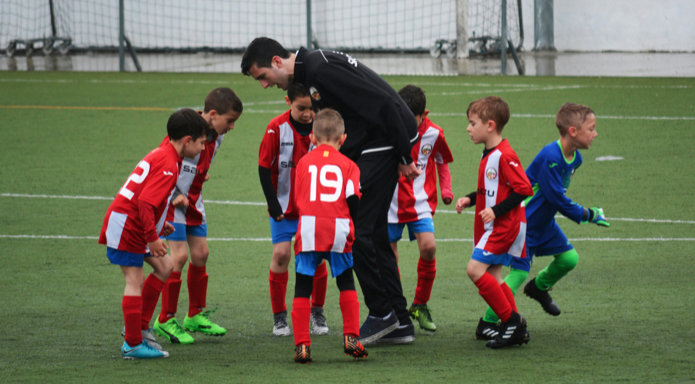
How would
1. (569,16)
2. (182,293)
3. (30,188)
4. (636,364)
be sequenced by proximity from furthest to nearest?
1. (569,16)
2. (30,188)
3. (182,293)
4. (636,364)

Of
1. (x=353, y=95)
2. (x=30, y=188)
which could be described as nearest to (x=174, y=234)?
(x=353, y=95)

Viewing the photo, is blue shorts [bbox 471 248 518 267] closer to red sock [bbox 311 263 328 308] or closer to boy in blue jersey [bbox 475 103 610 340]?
boy in blue jersey [bbox 475 103 610 340]

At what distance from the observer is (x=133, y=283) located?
3934 millimetres

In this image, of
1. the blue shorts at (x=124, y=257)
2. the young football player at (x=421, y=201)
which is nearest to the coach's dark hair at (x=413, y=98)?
the young football player at (x=421, y=201)

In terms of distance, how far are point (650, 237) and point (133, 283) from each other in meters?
4.19

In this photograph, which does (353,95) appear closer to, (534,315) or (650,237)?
(534,315)

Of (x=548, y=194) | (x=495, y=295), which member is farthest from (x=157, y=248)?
(x=548, y=194)

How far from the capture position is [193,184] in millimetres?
4520

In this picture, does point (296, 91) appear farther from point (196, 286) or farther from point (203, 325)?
point (203, 325)

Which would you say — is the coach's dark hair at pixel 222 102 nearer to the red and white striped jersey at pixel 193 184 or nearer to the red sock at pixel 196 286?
the red and white striped jersey at pixel 193 184

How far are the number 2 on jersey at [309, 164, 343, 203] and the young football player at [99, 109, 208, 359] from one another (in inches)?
25.5

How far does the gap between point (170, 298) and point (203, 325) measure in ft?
0.76

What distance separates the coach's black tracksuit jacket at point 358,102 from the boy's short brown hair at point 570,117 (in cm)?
81

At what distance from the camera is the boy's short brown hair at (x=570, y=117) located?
426 centimetres
